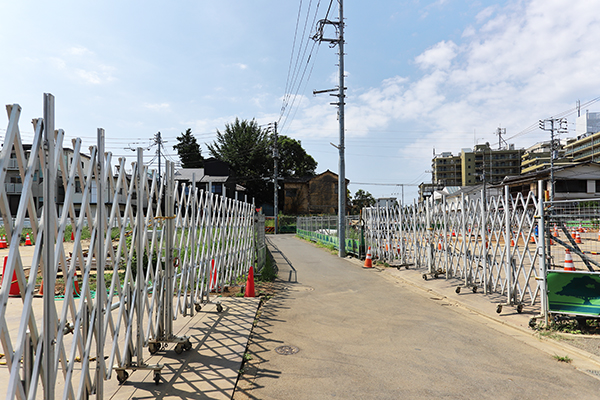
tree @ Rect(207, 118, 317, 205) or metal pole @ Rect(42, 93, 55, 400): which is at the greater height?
tree @ Rect(207, 118, 317, 205)

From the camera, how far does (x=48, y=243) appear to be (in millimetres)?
2637

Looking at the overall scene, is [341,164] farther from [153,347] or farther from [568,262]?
[153,347]

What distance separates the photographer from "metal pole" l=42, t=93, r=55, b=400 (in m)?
2.65

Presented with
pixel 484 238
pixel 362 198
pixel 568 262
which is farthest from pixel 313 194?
pixel 568 262

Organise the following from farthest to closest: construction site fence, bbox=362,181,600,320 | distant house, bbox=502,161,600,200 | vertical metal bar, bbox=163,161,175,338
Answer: distant house, bbox=502,161,600,200 → construction site fence, bbox=362,181,600,320 → vertical metal bar, bbox=163,161,175,338

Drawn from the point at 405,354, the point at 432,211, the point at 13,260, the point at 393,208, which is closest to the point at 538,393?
the point at 405,354

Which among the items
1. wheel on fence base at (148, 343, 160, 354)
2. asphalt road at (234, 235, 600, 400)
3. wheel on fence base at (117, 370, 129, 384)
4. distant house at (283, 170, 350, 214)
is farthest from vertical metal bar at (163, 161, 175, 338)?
distant house at (283, 170, 350, 214)

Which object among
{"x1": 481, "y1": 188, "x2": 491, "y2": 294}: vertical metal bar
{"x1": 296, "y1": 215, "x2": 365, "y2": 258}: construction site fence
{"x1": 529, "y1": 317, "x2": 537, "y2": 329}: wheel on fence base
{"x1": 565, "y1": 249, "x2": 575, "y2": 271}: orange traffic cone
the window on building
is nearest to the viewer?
{"x1": 529, "y1": 317, "x2": 537, "y2": 329}: wheel on fence base

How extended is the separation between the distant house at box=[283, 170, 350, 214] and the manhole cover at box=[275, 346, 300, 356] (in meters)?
50.7

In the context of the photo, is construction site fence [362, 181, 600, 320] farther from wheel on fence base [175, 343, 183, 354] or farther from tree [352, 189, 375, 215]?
tree [352, 189, 375, 215]

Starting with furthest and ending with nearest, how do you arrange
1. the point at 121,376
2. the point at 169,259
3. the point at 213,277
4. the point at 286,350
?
1. the point at 213,277
2. the point at 286,350
3. the point at 169,259
4. the point at 121,376

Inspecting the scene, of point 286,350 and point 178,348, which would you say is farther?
point 286,350

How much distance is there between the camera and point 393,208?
1468 cm

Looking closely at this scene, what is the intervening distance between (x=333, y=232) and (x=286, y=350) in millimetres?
19284
